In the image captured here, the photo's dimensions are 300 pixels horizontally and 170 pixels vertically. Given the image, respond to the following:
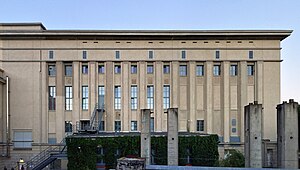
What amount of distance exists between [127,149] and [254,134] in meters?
20.2

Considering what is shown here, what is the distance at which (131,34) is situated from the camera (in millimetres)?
46688

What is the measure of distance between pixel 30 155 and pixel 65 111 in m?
6.32

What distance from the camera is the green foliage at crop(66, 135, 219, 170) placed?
38.0 metres

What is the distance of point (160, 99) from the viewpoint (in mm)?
47312

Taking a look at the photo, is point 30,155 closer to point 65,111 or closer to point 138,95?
point 65,111

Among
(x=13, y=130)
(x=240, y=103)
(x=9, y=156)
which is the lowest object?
(x=9, y=156)

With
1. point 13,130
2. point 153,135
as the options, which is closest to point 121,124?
point 153,135

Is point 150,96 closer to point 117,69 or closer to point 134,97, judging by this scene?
point 134,97

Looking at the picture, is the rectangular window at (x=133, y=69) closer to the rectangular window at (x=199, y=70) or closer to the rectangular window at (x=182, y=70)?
the rectangular window at (x=182, y=70)

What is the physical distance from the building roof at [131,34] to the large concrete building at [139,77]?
12 cm

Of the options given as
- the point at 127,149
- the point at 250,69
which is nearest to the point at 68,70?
the point at 127,149

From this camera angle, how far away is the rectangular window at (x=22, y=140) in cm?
4603

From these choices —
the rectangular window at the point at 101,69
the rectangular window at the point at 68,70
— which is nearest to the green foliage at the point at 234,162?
the rectangular window at the point at 101,69

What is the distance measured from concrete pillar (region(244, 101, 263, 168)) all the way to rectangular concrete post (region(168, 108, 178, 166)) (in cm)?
476
